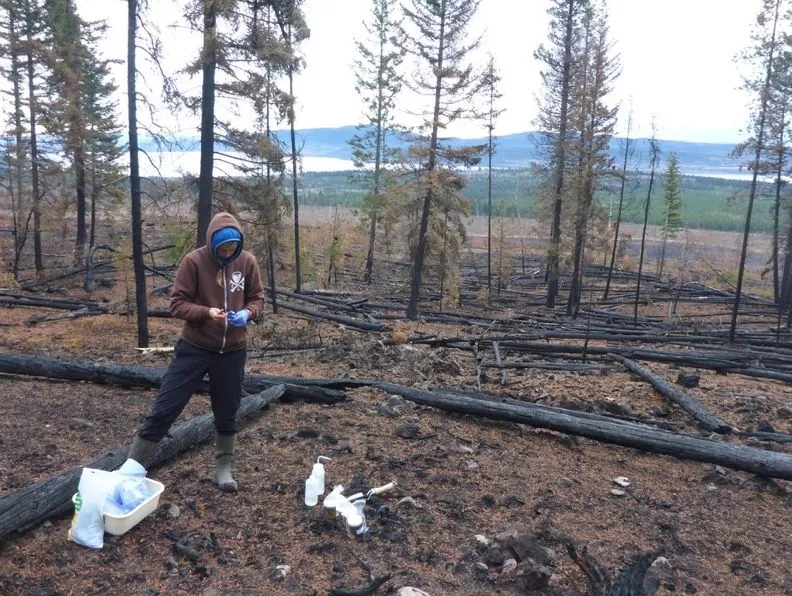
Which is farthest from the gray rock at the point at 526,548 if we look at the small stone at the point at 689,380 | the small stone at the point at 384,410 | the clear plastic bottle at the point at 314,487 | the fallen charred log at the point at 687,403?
the small stone at the point at 689,380

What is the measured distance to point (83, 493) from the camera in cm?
362

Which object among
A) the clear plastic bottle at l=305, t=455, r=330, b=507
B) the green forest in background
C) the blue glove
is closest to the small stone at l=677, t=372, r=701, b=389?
the clear plastic bottle at l=305, t=455, r=330, b=507

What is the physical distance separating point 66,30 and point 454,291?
2125cm

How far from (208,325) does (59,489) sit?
A: 146 cm

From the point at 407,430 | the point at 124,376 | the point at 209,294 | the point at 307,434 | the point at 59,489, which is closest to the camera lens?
the point at 59,489

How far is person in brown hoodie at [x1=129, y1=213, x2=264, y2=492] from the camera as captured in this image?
4090mm

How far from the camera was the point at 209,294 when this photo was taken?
13.8 feet

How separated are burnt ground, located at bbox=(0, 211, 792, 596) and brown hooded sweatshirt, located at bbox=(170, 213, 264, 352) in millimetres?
1229

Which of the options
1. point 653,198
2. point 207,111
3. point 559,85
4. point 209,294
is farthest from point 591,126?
point 653,198

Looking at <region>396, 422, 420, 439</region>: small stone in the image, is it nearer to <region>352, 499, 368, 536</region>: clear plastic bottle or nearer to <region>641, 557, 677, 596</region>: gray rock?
<region>352, 499, 368, 536</region>: clear plastic bottle

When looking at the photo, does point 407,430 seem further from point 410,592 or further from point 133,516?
point 133,516

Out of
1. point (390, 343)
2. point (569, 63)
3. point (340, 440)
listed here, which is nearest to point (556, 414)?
point (340, 440)

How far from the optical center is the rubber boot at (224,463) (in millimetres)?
4526

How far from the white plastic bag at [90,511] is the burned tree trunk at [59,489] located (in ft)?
1.00
